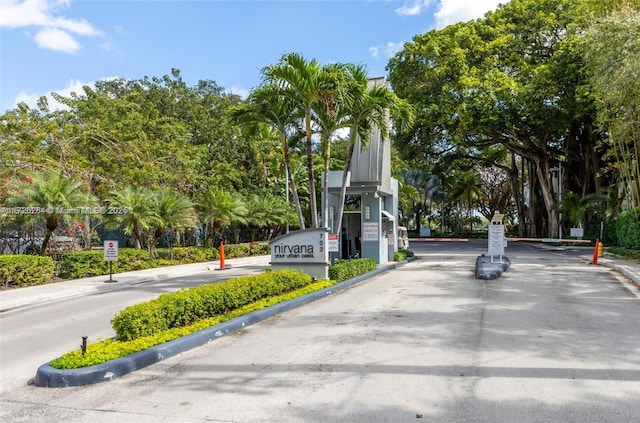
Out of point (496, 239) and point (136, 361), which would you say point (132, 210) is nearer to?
point (496, 239)

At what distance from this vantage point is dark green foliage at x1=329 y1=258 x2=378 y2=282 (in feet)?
46.8

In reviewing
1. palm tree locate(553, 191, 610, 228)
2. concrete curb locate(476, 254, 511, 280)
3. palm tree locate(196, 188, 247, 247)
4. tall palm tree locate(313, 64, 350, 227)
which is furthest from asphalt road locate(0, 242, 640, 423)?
palm tree locate(553, 191, 610, 228)

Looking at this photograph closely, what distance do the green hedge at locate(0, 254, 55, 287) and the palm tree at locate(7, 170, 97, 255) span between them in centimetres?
140

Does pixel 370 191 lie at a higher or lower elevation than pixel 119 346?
higher

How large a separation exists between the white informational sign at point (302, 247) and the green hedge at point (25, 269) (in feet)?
24.0

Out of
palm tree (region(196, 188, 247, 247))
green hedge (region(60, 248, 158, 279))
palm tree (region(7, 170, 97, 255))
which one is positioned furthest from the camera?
palm tree (region(196, 188, 247, 247))

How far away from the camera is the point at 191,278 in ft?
56.4

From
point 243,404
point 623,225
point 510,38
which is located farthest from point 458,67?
point 243,404

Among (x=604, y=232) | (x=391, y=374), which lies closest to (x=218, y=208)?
(x=391, y=374)

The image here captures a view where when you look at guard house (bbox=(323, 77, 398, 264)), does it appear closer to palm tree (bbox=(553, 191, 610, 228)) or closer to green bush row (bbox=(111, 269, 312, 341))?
green bush row (bbox=(111, 269, 312, 341))

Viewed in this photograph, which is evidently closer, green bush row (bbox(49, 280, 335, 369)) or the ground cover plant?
green bush row (bbox(49, 280, 335, 369))

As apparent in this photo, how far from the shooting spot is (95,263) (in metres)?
17.8

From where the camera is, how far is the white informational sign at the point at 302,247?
13781 mm

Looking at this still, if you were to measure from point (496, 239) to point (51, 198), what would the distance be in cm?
1480
